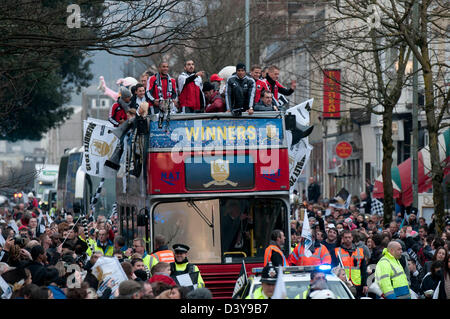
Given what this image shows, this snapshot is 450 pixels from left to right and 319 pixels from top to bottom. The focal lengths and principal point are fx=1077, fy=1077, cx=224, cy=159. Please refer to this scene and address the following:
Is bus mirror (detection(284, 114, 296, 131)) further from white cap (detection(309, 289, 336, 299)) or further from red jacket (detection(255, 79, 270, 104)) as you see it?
white cap (detection(309, 289, 336, 299))

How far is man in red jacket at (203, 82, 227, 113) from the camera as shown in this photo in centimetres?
1786

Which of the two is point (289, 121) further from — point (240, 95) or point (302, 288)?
point (302, 288)

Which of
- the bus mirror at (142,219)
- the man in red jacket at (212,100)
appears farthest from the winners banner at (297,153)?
the bus mirror at (142,219)

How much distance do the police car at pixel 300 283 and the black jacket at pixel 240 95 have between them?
226 inches

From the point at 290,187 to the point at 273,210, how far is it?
0.99 meters

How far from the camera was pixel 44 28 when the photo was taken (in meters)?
14.7

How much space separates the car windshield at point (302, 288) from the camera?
10.9 metres

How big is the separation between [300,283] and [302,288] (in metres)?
0.12

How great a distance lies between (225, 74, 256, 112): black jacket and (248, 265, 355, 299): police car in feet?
18.8

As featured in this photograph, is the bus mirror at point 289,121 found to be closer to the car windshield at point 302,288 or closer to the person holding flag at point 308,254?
the person holding flag at point 308,254

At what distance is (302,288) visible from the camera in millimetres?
11031

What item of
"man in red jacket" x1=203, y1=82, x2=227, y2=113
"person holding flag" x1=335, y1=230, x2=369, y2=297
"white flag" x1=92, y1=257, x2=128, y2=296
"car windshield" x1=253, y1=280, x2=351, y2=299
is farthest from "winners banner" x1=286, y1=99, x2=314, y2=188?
"car windshield" x1=253, y1=280, x2=351, y2=299
